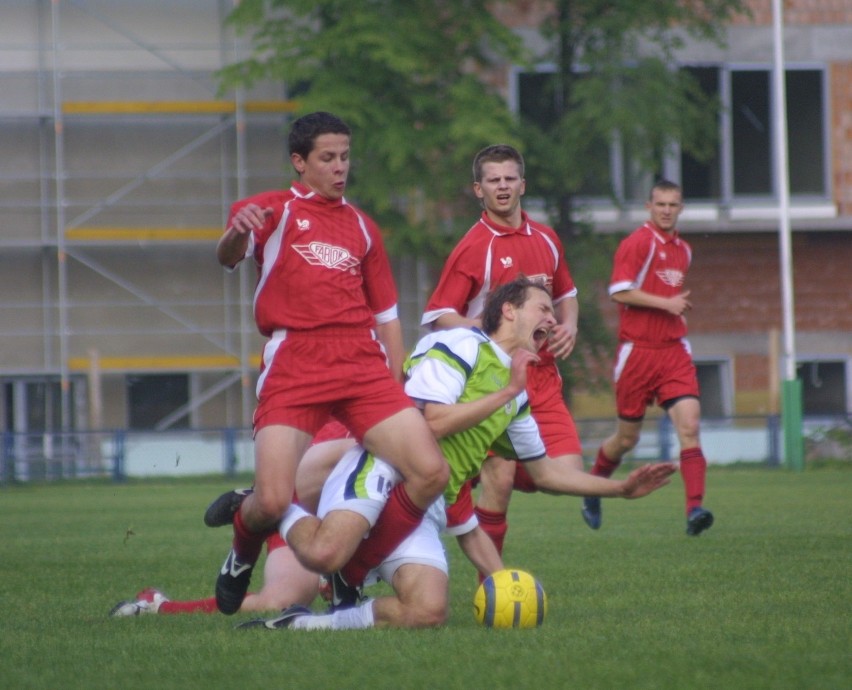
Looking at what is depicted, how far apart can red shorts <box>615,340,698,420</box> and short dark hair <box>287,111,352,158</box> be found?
4.83 metres

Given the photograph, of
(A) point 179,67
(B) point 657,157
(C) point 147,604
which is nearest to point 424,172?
(B) point 657,157

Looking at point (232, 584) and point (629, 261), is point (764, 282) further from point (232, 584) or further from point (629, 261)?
point (232, 584)

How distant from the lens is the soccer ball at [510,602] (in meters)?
5.92

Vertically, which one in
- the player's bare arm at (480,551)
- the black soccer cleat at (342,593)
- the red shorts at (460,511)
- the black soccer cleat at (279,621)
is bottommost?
the black soccer cleat at (279,621)

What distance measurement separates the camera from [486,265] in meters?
7.97

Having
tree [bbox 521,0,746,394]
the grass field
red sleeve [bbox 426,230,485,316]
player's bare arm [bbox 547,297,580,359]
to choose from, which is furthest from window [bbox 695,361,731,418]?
red sleeve [bbox 426,230,485,316]

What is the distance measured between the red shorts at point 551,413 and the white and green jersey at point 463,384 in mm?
1449

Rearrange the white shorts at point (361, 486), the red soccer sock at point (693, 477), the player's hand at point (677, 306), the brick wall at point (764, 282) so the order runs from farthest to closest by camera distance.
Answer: the brick wall at point (764, 282) < the player's hand at point (677, 306) < the red soccer sock at point (693, 477) < the white shorts at point (361, 486)

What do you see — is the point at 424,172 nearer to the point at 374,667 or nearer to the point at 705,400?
the point at 705,400

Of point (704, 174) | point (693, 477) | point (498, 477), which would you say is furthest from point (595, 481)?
point (704, 174)

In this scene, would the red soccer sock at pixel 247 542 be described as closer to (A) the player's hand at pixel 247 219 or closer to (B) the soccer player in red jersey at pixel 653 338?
(A) the player's hand at pixel 247 219

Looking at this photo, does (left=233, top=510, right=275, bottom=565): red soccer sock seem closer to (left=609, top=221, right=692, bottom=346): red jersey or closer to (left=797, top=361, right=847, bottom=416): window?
(left=609, top=221, right=692, bottom=346): red jersey

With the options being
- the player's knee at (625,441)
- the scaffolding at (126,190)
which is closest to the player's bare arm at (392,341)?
the player's knee at (625,441)

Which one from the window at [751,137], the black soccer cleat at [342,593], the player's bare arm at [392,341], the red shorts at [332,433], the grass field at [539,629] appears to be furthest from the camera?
the window at [751,137]
